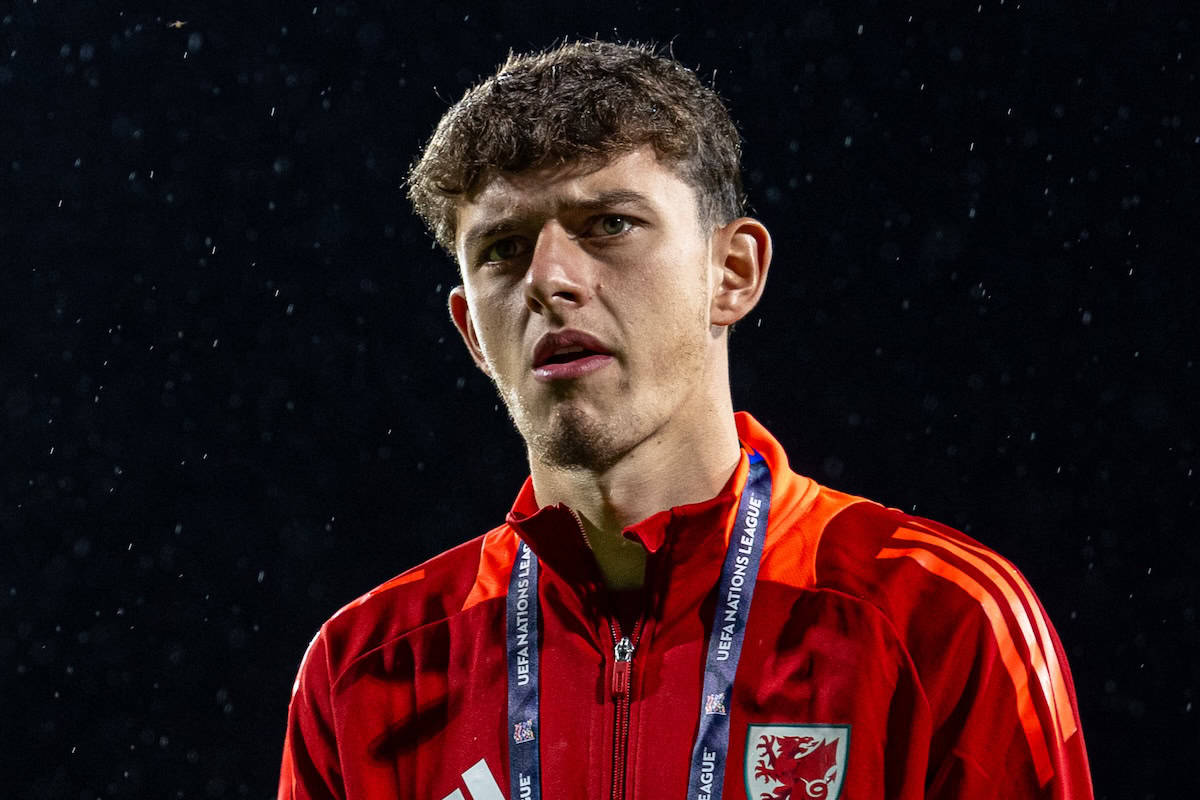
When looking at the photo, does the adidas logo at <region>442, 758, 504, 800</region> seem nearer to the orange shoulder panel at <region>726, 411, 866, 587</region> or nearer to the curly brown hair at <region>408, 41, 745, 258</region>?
the orange shoulder panel at <region>726, 411, 866, 587</region>

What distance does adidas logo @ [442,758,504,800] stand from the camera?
1631mm

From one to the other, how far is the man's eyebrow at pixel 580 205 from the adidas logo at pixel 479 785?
0.66m

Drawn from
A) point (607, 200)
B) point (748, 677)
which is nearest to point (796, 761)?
point (748, 677)

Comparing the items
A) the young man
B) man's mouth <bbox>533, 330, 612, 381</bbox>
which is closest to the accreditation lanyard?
the young man

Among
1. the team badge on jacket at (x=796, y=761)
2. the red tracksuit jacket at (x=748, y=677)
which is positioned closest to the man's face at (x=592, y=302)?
the red tracksuit jacket at (x=748, y=677)

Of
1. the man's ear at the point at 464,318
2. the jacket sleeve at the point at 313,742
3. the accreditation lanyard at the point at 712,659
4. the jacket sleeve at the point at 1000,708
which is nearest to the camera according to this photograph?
the jacket sleeve at the point at 1000,708

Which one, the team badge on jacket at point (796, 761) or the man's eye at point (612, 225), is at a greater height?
the man's eye at point (612, 225)

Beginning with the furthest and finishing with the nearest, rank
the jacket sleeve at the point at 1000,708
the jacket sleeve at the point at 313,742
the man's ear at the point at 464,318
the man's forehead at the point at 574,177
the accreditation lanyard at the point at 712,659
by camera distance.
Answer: the man's ear at the point at 464,318, the jacket sleeve at the point at 313,742, the man's forehead at the point at 574,177, the accreditation lanyard at the point at 712,659, the jacket sleeve at the point at 1000,708

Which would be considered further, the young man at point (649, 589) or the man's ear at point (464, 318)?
the man's ear at point (464, 318)

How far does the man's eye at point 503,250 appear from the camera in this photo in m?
1.68

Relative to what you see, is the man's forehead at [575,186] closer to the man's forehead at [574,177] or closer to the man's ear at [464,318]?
the man's forehead at [574,177]

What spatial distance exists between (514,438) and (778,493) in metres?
1.35

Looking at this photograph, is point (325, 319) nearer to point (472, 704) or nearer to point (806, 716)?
point (472, 704)

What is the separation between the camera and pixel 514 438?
3014 mm
